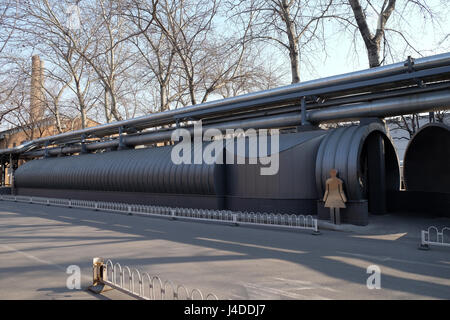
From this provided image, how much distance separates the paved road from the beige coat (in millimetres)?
899

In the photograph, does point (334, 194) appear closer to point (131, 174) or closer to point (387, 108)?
point (387, 108)

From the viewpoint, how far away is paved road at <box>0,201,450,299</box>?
5.59 meters

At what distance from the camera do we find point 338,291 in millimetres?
5402

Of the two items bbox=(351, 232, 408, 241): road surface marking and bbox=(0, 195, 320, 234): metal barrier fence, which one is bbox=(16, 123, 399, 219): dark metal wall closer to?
bbox=(0, 195, 320, 234): metal barrier fence

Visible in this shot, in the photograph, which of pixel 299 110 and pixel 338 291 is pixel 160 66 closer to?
pixel 299 110

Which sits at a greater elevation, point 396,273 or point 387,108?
point 387,108

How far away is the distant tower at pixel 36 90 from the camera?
37812mm

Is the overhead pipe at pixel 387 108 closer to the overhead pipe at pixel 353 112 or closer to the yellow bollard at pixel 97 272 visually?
the overhead pipe at pixel 353 112

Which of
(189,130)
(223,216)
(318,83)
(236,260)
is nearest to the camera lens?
(236,260)

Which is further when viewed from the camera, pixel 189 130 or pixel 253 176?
pixel 189 130
